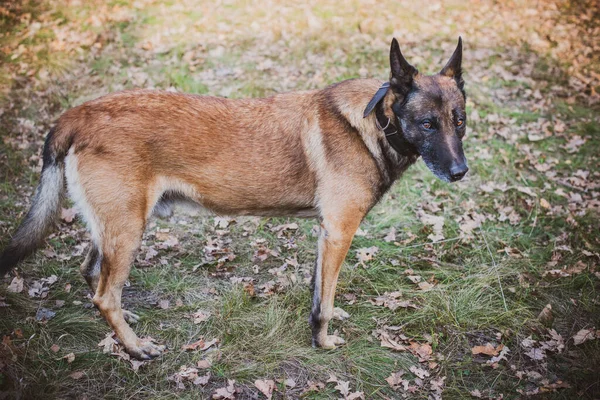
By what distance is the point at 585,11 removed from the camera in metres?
9.84

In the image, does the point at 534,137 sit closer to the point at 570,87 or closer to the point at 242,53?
the point at 570,87

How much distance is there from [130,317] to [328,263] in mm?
1866

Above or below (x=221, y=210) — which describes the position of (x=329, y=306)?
below

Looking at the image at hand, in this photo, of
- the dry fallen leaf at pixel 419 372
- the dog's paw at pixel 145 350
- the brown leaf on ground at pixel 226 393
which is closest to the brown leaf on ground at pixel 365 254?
the dry fallen leaf at pixel 419 372

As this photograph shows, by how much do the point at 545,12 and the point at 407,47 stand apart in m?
4.10

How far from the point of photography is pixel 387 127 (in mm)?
3201

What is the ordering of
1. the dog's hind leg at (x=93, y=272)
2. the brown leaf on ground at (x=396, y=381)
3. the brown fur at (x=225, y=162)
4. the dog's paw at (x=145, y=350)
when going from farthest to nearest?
the dog's hind leg at (x=93, y=272) → the dog's paw at (x=145, y=350) → the brown leaf on ground at (x=396, y=381) → the brown fur at (x=225, y=162)

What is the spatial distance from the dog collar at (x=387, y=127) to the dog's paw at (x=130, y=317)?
2661 millimetres

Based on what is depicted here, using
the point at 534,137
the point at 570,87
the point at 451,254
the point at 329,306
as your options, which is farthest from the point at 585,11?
the point at 329,306

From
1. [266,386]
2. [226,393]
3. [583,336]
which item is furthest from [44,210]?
[583,336]

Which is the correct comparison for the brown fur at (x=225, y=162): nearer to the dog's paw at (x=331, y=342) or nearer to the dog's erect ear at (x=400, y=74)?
the dog's paw at (x=331, y=342)

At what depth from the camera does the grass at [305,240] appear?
3.35 metres

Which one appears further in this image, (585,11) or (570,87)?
(585,11)

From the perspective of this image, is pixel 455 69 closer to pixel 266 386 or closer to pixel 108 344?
pixel 266 386
